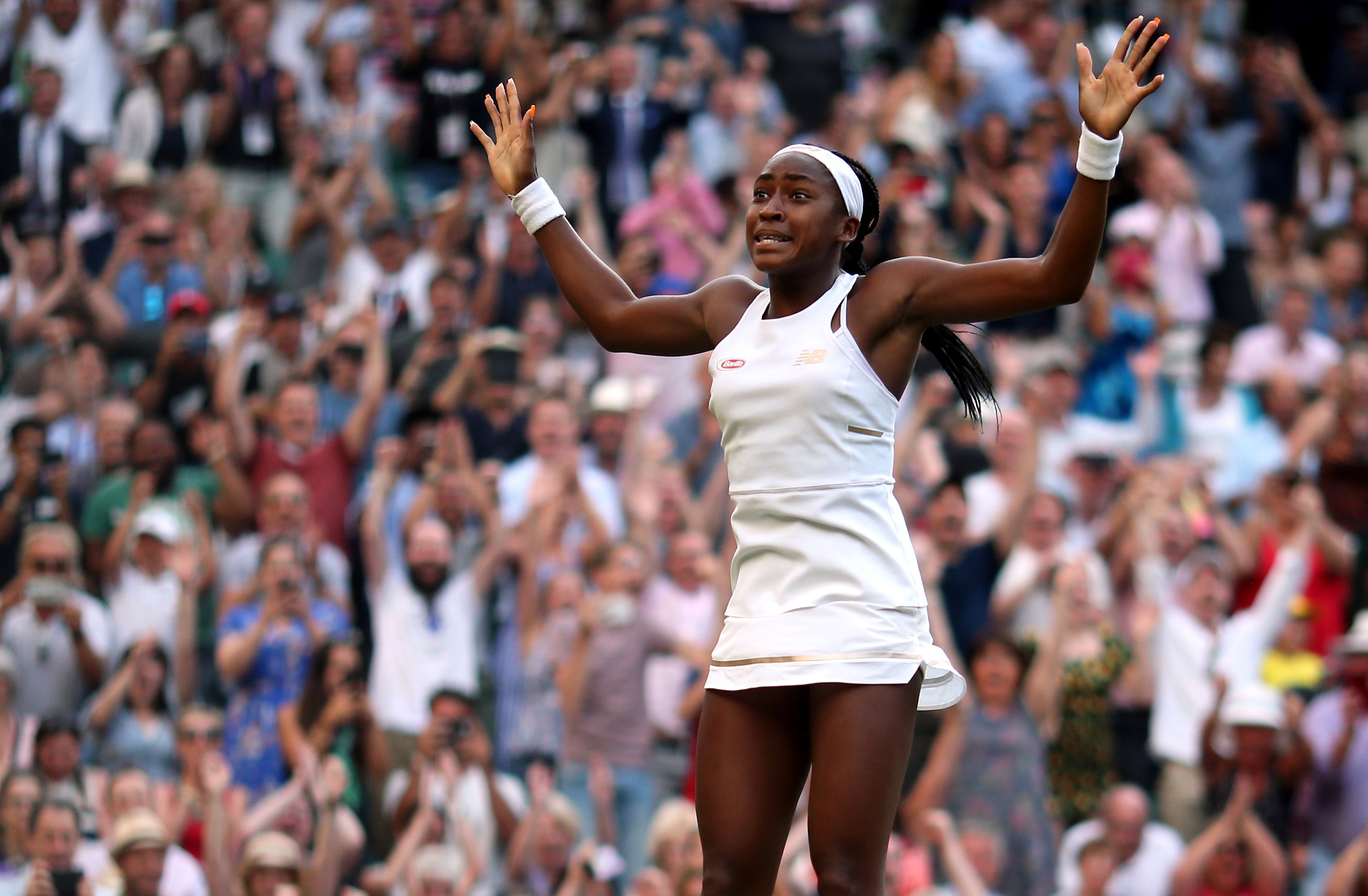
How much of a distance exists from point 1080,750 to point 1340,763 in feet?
3.69

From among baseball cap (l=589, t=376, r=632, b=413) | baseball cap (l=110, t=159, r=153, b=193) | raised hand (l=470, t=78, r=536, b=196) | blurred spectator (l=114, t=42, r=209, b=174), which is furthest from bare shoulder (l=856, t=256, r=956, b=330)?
blurred spectator (l=114, t=42, r=209, b=174)

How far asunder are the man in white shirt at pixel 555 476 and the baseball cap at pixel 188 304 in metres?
2.02

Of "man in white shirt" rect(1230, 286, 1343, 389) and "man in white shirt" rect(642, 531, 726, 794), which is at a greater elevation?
"man in white shirt" rect(1230, 286, 1343, 389)

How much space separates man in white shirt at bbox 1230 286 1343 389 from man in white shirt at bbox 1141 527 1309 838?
2.41m

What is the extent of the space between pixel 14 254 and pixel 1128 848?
6933 millimetres

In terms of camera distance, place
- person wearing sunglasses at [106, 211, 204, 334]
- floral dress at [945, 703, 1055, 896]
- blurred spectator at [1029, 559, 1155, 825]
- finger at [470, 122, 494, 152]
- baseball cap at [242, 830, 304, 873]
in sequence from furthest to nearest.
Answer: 1. person wearing sunglasses at [106, 211, 204, 334]
2. blurred spectator at [1029, 559, 1155, 825]
3. floral dress at [945, 703, 1055, 896]
4. baseball cap at [242, 830, 304, 873]
5. finger at [470, 122, 494, 152]

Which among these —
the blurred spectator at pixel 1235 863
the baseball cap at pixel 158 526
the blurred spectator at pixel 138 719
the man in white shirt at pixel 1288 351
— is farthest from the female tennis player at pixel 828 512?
the man in white shirt at pixel 1288 351

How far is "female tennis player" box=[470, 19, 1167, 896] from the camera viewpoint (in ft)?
12.8

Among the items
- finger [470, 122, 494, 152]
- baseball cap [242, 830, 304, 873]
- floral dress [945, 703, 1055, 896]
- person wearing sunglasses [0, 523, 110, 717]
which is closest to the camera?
finger [470, 122, 494, 152]

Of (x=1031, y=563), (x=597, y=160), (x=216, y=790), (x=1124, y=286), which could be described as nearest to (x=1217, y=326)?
(x=1124, y=286)

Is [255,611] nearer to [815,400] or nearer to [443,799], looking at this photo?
[443,799]

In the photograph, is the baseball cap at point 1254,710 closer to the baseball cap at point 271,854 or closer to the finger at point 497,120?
the baseball cap at point 271,854

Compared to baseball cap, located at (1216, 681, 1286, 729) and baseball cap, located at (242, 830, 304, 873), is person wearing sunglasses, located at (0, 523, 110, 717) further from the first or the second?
baseball cap, located at (1216, 681, 1286, 729)

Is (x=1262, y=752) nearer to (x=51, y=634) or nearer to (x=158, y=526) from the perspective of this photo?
(x=158, y=526)
